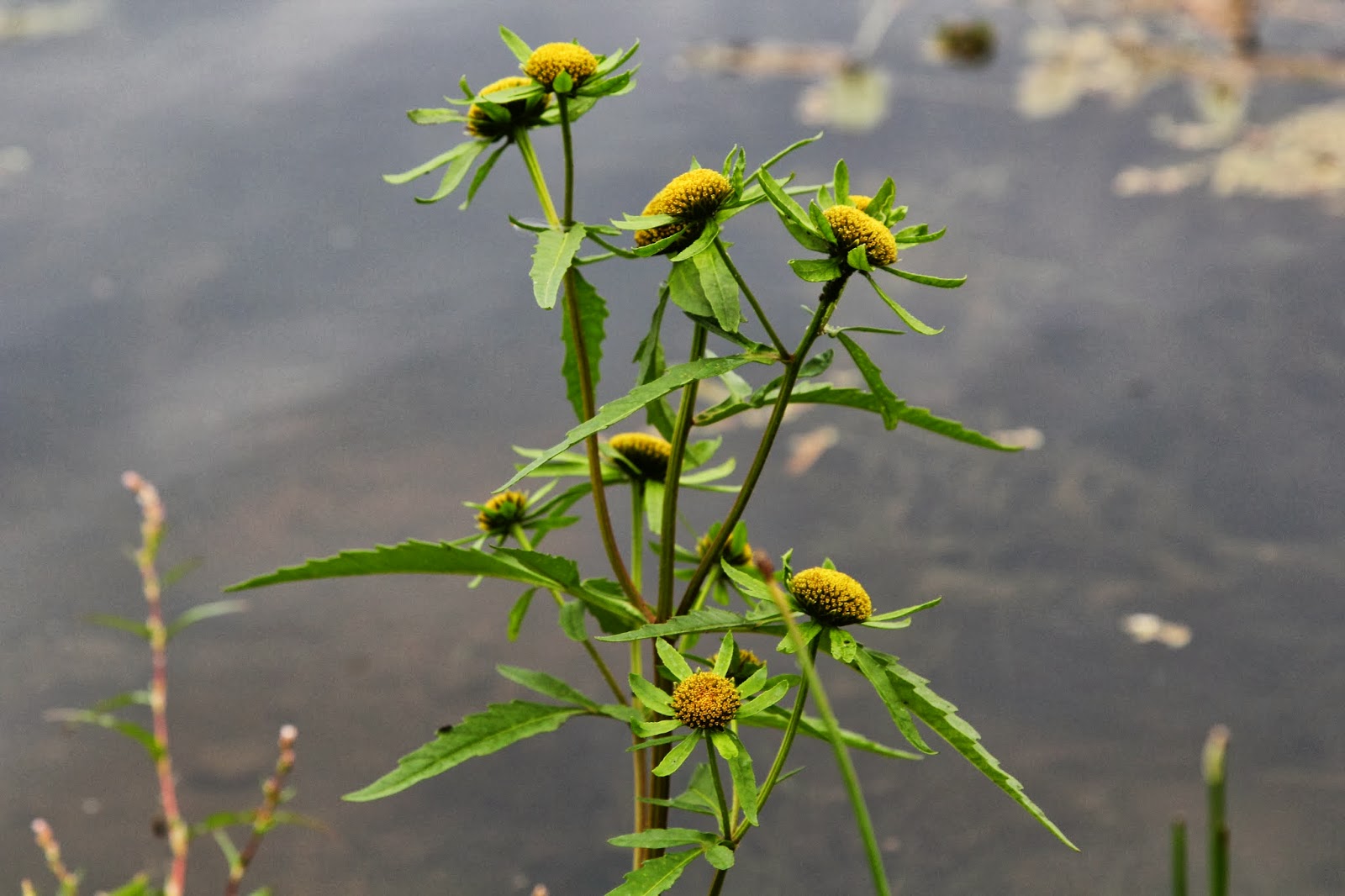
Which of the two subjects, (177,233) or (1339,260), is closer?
(1339,260)

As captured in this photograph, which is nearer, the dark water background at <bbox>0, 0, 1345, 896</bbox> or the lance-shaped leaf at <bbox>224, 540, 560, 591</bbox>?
the lance-shaped leaf at <bbox>224, 540, 560, 591</bbox>

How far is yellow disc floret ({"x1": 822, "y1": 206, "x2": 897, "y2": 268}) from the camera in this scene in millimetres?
628

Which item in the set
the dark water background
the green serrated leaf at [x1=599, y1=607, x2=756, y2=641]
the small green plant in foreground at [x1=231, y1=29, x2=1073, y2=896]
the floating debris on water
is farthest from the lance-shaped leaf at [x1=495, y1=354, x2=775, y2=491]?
the floating debris on water

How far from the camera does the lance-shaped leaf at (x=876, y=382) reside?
25.3 inches

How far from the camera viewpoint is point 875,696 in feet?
5.10

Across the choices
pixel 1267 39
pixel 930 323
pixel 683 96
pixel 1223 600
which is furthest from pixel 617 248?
pixel 1267 39

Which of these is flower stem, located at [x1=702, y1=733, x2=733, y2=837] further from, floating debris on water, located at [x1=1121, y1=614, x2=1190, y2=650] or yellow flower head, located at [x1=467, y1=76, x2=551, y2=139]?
floating debris on water, located at [x1=1121, y1=614, x2=1190, y2=650]

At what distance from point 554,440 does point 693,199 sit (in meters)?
1.27

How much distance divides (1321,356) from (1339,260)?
283 mm

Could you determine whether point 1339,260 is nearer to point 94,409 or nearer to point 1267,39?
point 1267,39

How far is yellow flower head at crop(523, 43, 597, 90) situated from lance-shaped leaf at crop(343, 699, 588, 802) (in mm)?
365

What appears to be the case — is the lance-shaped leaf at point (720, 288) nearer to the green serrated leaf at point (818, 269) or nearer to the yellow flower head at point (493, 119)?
the green serrated leaf at point (818, 269)

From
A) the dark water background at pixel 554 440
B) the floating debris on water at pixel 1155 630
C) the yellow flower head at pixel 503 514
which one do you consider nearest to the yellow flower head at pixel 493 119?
the yellow flower head at pixel 503 514

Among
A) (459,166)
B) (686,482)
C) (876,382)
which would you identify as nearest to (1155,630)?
(686,482)
